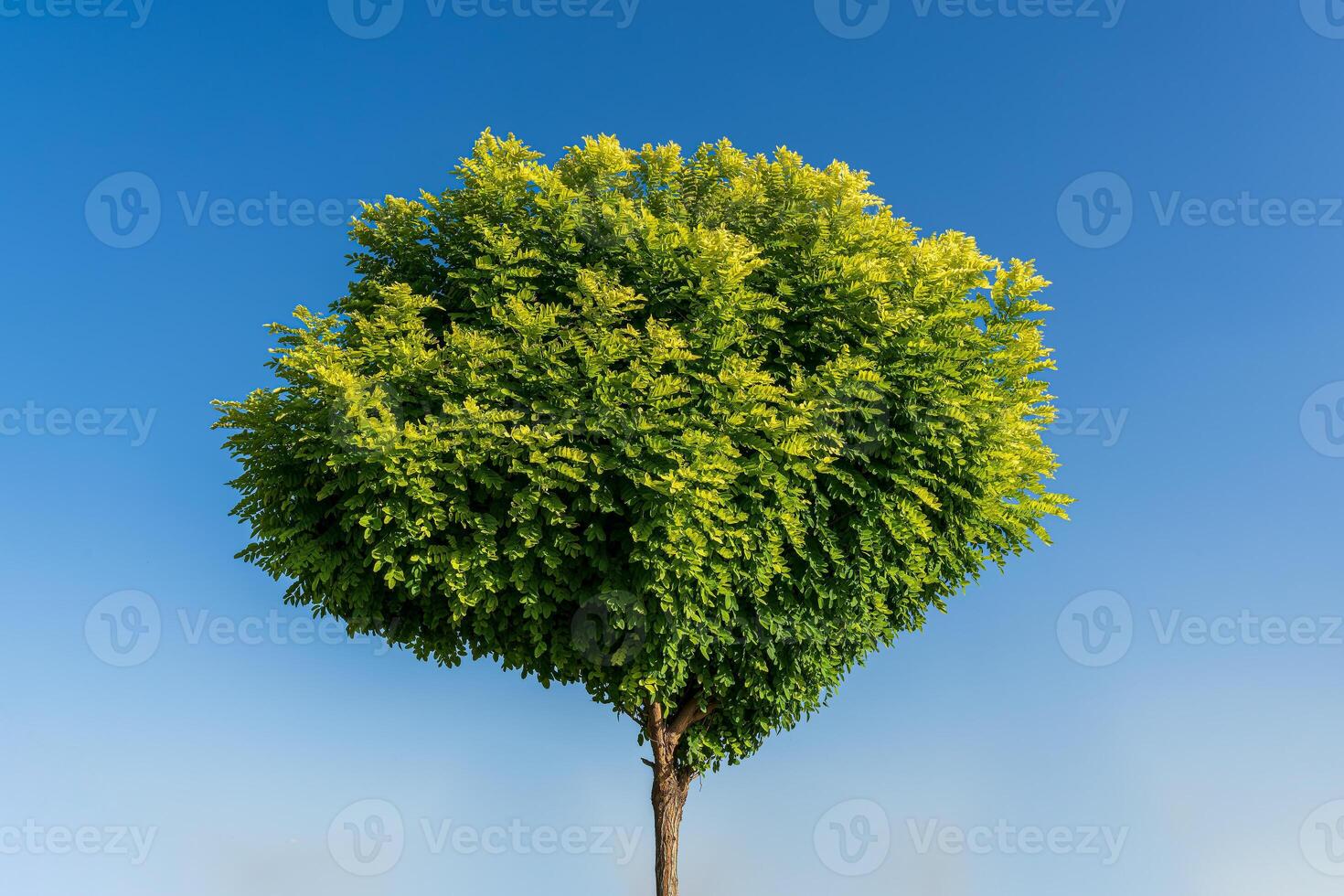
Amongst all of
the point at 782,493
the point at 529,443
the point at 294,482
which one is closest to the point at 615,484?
the point at 529,443

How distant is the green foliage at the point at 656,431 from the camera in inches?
595

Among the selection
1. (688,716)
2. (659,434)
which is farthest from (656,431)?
(688,716)

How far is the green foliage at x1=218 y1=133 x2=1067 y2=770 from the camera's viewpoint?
49.5 ft

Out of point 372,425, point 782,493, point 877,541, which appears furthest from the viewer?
point 877,541

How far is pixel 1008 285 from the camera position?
17.8 m

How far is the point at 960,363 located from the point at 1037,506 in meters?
3.01

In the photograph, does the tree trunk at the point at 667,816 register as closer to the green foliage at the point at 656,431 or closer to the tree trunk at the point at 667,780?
the tree trunk at the point at 667,780

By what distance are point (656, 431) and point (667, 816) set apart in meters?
7.40

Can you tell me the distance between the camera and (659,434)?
595 inches

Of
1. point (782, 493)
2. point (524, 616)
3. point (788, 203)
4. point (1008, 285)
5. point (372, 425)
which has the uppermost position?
point (788, 203)

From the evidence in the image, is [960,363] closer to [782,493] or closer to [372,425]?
[782,493]

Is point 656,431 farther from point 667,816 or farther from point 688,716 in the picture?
point 667,816

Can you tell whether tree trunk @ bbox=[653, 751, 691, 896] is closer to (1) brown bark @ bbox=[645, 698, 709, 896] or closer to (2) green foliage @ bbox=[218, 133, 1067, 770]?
(1) brown bark @ bbox=[645, 698, 709, 896]

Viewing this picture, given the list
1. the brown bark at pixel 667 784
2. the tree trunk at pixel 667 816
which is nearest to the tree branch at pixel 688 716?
the brown bark at pixel 667 784
